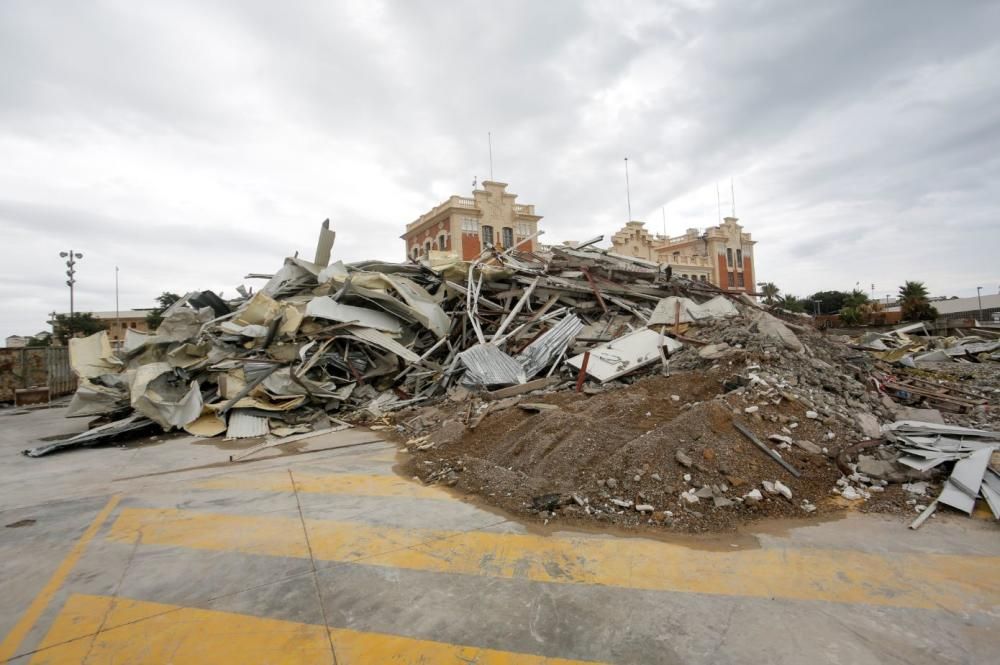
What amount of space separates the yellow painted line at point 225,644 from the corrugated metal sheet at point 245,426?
530cm

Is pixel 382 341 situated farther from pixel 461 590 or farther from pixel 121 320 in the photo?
pixel 121 320

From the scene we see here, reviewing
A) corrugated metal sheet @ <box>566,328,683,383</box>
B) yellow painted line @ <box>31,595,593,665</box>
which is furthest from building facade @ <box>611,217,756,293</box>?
yellow painted line @ <box>31,595,593,665</box>

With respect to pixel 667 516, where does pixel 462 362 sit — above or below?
above

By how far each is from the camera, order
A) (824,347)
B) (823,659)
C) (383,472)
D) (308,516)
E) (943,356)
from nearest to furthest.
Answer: (823,659) < (308,516) < (383,472) < (824,347) < (943,356)

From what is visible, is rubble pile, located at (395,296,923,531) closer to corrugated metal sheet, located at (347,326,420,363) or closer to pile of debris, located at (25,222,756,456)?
pile of debris, located at (25,222,756,456)

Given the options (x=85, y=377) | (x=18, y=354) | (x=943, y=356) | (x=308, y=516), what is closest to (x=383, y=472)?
(x=308, y=516)

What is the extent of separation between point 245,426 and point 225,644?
6.19 meters

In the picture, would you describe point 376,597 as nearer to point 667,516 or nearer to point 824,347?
point 667,516

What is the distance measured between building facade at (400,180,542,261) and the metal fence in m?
21.7

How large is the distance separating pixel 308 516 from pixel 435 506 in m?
1.09

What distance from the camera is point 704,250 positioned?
4788cm

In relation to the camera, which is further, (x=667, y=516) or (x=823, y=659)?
(x=667, y=516)

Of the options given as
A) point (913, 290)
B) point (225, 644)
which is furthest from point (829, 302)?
point (225, 644)

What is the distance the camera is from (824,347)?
841 cm
